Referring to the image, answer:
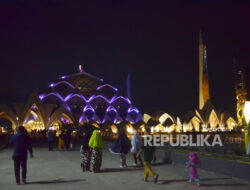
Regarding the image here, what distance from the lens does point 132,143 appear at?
8609mm

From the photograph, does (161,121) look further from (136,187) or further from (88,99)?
(136,187)

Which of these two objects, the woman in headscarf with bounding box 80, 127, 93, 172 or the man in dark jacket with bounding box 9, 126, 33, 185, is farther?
the woman in headscarf with bounding box 80, 127, 93, 172

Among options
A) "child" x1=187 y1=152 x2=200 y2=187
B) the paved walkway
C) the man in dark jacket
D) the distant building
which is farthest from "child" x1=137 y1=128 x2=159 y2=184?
the distant building

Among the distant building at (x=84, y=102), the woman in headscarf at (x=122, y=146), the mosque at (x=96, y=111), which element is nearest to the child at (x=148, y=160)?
the woman in headscarf at (x=122, y=146)

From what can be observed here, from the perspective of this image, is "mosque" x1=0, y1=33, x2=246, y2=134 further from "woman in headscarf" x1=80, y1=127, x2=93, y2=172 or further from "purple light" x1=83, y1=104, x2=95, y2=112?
"woman in headscarf" x1=80, y1=127, x2=93, y2=172

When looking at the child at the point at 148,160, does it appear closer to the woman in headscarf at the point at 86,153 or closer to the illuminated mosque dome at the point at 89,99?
the woman in headscarf at the point at 86,153

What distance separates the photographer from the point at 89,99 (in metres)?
58.0

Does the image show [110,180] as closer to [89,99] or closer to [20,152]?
[20,152]

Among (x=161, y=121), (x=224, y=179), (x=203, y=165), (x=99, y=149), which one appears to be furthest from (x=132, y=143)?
(x=161, y=121)

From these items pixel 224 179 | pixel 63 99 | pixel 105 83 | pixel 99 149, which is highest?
pixel 105 83

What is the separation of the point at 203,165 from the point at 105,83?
186ft

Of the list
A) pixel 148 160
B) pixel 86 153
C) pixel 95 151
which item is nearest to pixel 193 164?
pixel 148 160

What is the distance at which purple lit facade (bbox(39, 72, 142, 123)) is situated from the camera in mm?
55781

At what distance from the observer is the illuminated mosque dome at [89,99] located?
183ft
